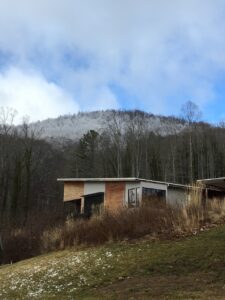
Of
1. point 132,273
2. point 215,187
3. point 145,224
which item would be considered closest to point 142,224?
point 145,224

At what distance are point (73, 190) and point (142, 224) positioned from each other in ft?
86.3

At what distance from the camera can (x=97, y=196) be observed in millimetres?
43281

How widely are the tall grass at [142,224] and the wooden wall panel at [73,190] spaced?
820 inches

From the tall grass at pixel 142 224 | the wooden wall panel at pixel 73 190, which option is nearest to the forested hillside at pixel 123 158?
the wooden wall panel at pixel 73 190

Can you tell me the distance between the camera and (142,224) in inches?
794

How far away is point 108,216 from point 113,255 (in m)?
5.26

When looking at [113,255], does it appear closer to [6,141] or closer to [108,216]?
[108,216]

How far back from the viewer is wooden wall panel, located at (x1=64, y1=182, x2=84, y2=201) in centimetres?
4509

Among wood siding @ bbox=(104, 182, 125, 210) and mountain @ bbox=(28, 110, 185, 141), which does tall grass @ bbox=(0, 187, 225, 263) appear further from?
mountain @ bbox=(28, 110, 185, 141)

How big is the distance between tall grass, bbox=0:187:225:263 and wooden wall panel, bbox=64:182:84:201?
20.8 metres

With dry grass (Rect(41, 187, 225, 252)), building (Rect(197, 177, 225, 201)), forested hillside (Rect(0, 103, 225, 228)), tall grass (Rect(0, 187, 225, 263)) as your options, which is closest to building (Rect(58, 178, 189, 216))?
building (Rect(197, 177, 225, 201))

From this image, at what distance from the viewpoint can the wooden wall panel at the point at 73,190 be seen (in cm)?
4509

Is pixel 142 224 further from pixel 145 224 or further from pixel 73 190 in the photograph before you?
pixel 73 190

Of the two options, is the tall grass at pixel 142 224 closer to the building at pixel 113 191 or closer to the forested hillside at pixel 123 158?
the building at pixel 113 191
